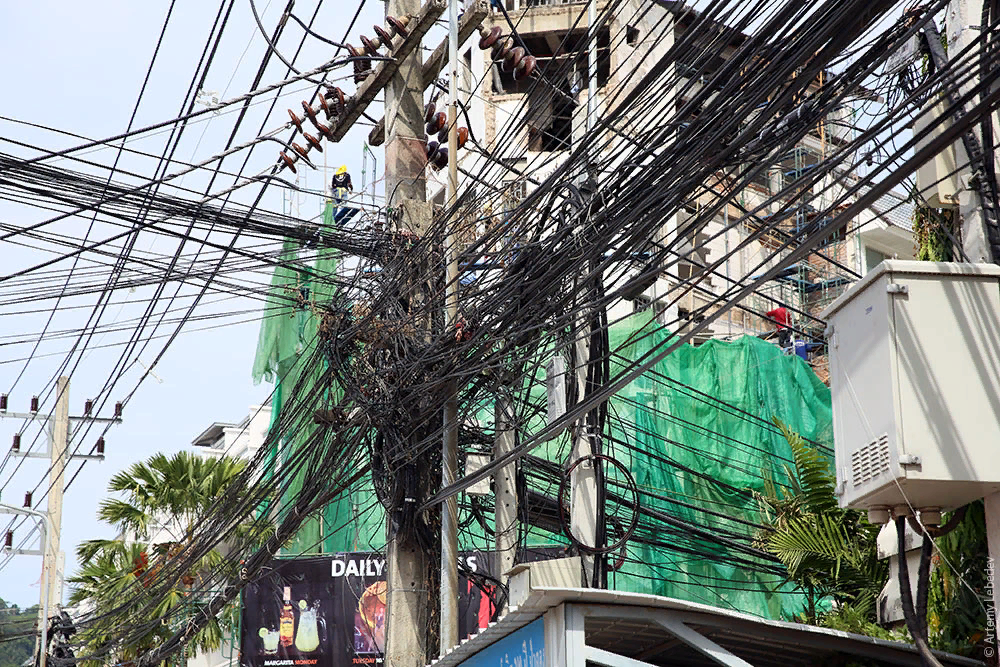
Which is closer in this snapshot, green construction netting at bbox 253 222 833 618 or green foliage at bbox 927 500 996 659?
green foliage at bbox 927 500 996 659

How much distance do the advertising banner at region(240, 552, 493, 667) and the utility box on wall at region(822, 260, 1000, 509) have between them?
13.1 meters

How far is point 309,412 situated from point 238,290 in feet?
4.85

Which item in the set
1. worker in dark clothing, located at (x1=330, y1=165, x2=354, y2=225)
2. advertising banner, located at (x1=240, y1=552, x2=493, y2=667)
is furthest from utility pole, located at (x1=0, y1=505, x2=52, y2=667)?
worker in dark clothing, located at (x1=330, y1=165, x2=354, y2=225)

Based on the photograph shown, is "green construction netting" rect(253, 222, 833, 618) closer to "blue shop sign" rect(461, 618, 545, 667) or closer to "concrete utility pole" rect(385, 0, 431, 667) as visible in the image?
"concrete utility pole" rect(385, 0, 431, 667)

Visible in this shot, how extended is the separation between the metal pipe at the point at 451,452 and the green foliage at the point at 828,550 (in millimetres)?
2512

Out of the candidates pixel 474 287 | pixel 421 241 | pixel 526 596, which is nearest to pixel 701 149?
pixel 526 596

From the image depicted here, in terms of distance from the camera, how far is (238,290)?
12.0m

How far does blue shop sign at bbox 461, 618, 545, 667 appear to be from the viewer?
696 centimetres

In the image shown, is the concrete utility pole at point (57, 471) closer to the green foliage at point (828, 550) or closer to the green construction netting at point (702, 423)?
the green construction netting at point (702, 423)

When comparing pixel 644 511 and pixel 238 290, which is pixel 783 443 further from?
pixel 238 290

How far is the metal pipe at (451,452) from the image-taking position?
9555 millimetres

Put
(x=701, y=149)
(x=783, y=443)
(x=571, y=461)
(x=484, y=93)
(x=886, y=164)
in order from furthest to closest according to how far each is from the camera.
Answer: (x=484, y=93) < (x=783, y=443) < (x=571, y=461) < (x=701, y=149) < (x=886, y=164)

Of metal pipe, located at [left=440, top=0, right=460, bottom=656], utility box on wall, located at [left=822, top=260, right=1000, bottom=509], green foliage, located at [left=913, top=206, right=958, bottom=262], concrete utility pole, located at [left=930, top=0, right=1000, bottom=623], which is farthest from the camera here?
metal pipe, located at [left=440, top=0, right=460, bottom=656]

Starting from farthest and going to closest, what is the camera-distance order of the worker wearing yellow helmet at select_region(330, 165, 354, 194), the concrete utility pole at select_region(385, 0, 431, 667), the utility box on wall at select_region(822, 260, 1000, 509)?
1. the worker wearing yellow helmet at select_region(330, 165, 354, 194)
2. the concrete utility pole at select_region(385, 0, 431, 667)
3. the utility box on wall at select_region(822, 260, 1000, 509)
